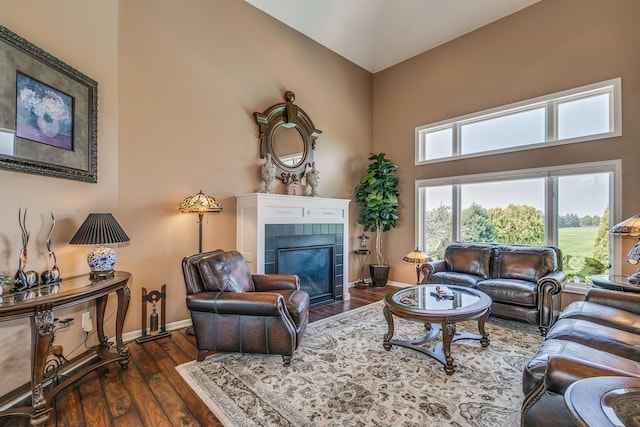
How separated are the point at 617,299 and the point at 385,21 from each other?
5.29 metres

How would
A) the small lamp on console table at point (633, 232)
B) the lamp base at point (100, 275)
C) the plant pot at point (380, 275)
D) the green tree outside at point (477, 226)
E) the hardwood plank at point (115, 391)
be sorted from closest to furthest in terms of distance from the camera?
the hardwood plank at point (115, 391), the lamp base at point (100, 275), the small lamp on console table at point (633, 232), the green tree outside at point (477, 226), the plant pot at point (380, 275)

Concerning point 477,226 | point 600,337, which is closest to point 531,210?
point 477,226

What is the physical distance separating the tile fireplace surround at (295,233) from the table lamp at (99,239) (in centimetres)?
151

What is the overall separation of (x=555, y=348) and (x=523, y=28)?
464 cm

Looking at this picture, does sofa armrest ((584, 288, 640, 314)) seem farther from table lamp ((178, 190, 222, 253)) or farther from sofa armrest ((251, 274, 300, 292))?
table lamp ((178, 190, 222, 253))

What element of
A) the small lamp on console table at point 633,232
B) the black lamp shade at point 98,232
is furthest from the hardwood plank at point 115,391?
the small lamp on console table at point 633,232

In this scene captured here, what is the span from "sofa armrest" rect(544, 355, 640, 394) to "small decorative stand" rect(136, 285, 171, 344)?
134 inches

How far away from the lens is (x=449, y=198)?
508cm

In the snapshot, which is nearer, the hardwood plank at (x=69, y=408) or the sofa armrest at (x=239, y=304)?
the hardwood plank at (x=69, y=408)

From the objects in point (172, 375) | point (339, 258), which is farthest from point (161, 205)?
point (339, 258)

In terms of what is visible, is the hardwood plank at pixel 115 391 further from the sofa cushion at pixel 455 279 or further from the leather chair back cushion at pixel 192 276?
the sofa cushion at pixel 455 279

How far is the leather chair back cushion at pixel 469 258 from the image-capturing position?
4164 mm

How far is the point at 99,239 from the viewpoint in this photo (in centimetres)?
236

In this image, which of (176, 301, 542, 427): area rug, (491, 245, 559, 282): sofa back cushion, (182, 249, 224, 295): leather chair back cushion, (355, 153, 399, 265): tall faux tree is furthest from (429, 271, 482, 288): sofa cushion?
(182, 249, 224, 295): leather chair back cushion
